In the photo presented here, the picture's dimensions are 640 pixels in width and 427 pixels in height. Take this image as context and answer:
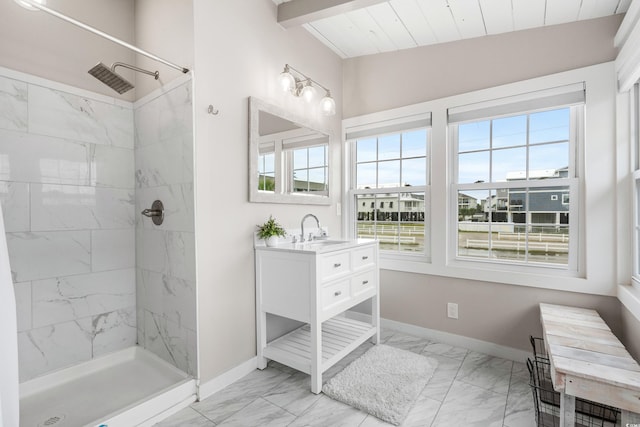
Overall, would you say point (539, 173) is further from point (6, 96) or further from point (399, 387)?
point (6, 96)

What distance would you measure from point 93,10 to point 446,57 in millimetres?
2716

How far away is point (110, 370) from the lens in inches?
86.2

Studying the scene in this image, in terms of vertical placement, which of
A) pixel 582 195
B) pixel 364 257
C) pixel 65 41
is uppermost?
pixel 65 41

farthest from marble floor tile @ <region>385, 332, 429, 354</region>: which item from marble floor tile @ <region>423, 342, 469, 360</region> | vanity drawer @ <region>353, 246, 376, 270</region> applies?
vanity drawer @ <region>353, 246, 376, 270</region>

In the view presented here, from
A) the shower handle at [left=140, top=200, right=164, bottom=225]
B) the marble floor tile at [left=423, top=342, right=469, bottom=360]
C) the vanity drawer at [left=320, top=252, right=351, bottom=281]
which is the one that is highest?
the shower handle at [left=140, top=200, right=164, bottom=225]

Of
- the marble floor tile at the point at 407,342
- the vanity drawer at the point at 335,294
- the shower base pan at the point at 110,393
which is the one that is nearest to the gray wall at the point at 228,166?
the shower base pan at the point at 110,393

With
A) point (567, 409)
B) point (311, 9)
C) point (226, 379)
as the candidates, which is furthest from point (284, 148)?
point (567, 409)

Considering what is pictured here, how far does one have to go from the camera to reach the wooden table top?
1.27 meters

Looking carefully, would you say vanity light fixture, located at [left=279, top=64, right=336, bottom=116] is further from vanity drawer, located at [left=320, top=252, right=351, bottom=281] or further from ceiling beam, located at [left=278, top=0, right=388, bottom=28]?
vanity drawer, located at [left=320, top=252, right=351, bottom=281]

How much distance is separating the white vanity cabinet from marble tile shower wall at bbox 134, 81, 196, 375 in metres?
0.49

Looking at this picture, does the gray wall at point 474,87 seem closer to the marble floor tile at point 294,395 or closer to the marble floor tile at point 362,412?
the marble floor tile at point 362,412

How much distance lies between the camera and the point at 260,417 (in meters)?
1.70

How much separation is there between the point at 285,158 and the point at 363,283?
1.18 meters

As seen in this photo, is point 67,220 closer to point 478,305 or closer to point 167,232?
point 167,232
